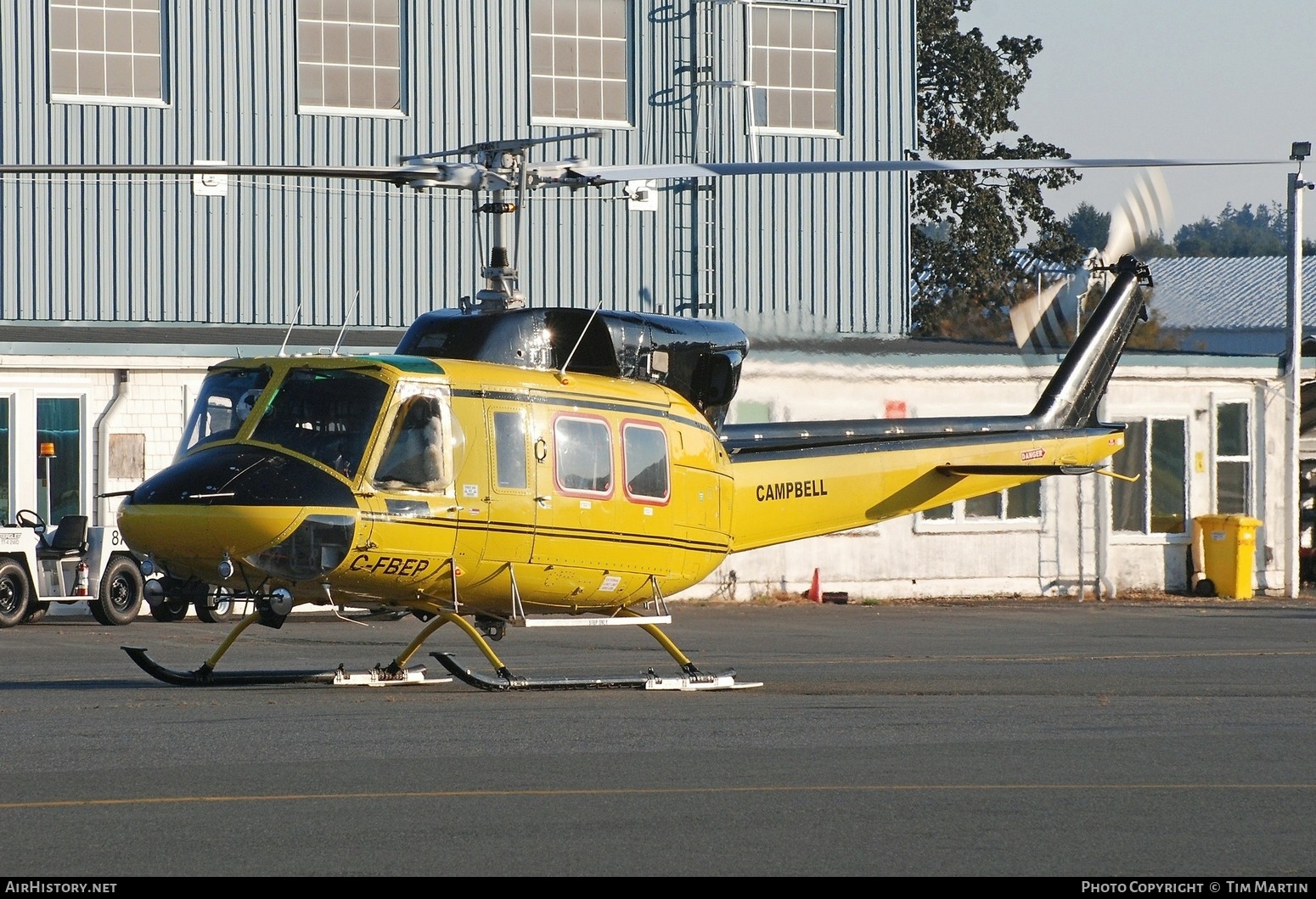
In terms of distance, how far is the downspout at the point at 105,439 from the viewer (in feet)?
77.8

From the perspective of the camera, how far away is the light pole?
29484mm

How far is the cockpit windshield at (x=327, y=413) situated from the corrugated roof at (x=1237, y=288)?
56.6 m

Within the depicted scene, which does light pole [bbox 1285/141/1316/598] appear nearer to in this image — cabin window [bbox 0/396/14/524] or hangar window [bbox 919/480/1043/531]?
hangar window [bbox 919/480/1043/531]

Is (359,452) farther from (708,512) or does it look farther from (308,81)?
(308,81)

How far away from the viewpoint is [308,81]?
30.2m

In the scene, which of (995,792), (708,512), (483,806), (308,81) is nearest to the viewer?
(483,806)

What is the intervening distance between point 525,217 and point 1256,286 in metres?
51.1

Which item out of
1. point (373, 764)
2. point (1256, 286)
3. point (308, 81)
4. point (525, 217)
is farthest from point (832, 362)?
point (1256, 286)

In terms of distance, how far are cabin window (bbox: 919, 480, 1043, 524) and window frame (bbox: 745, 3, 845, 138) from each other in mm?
8059

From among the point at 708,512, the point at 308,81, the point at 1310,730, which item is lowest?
the point at 1310,730

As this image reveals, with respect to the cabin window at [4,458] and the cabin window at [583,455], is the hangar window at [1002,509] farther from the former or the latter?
the cabin window at [583,455]

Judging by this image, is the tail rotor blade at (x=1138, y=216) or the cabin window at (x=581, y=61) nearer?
the tail rotor blade at (x=1138, y=216)

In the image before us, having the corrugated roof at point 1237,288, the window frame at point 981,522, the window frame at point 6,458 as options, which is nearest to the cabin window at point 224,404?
the window frame at point 6,458

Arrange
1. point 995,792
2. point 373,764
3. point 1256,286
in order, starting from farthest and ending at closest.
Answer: point 1256,286
point 373,764
point 995,792
